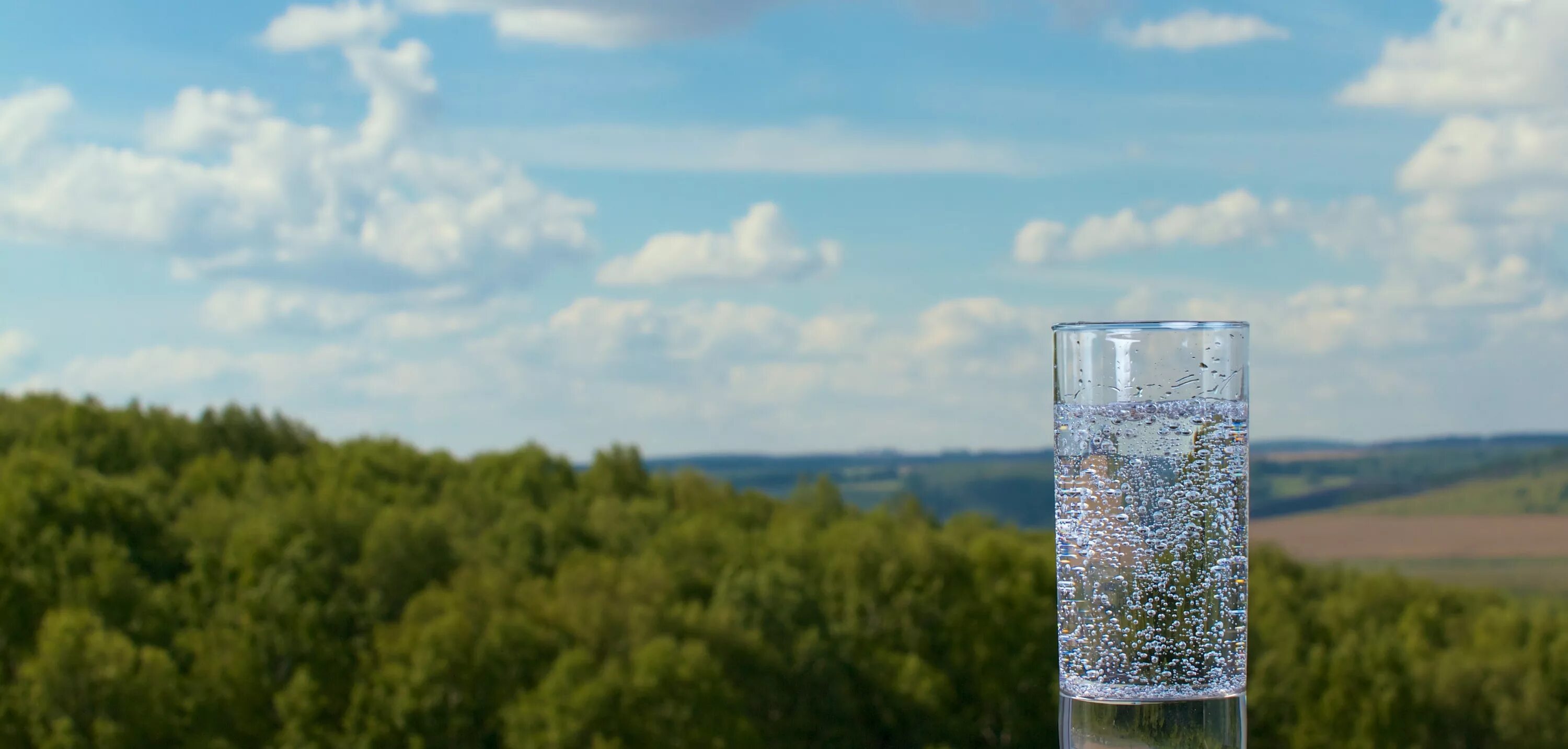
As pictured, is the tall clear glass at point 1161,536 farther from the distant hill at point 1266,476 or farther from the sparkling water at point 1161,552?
the distant hill at point 1266,476

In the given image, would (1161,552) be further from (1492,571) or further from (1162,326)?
(1492,571)

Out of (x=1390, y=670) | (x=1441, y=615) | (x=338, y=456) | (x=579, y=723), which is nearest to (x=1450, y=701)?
(x=1390, y=670)

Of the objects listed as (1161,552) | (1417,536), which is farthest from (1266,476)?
(1161,552)

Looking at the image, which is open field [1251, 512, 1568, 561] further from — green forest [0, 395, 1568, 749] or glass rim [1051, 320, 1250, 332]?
glass rim [1051, 320, 1250, 332]

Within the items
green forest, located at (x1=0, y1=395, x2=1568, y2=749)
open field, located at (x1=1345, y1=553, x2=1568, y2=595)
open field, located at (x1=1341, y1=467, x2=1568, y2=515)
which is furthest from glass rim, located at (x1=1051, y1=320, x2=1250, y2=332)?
open field, located at (x1=1341, y1=467, x2=1568, y2=515)

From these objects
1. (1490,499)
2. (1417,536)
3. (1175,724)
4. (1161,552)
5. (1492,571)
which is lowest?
(1492,571)

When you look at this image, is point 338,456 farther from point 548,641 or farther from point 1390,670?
point 1390,670
